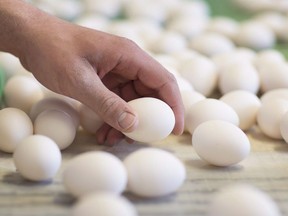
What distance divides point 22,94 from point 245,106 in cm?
54

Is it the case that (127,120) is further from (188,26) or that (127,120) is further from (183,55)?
(188,26)

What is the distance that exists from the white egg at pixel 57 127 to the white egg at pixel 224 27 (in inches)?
41.1

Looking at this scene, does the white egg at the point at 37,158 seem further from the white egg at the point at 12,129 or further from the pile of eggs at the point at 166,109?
the white egg at the point at 12,129

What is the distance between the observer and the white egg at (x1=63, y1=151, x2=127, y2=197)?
1.00 m

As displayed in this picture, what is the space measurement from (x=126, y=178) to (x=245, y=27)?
4.21 ft

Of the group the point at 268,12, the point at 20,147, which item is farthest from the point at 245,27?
→ the point at 20,147

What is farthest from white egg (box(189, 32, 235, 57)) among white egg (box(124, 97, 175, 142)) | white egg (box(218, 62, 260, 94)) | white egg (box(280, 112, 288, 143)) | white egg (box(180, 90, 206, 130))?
white egg (box(124, 97, 175, 142))

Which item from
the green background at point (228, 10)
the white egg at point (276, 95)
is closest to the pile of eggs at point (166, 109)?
the white egg at point (276, 95)

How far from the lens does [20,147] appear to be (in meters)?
1.11

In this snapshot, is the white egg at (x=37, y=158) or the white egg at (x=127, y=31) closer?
the white egg at (x=37, y=158)

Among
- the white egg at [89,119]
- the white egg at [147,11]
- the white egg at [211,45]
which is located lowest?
the white egg at [147,11]

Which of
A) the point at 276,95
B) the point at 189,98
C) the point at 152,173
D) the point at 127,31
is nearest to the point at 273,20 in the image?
the point at 127,31

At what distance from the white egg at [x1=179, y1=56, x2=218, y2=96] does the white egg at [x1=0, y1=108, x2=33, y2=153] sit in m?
0.54

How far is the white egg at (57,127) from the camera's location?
127 centimetres
